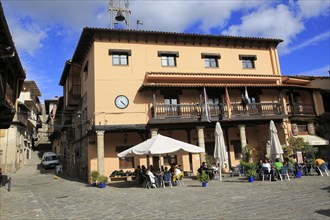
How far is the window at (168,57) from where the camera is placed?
22823 millimetres

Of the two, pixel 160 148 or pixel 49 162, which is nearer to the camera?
pixel 160 148

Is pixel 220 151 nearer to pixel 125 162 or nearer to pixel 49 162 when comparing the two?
pixel 125 162

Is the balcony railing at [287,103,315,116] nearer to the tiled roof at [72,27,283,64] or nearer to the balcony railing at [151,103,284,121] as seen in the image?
the balcony railing at [151,103,284,121]

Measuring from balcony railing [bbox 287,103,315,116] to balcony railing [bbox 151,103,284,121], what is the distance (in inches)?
75.2

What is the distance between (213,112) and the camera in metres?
22.3

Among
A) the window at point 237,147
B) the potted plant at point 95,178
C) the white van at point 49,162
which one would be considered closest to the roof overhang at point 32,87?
the white van at point 49,162

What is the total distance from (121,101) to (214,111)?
701cm

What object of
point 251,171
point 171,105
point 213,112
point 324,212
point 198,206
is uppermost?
point 171,105

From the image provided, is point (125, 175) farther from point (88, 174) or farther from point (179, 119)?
point (179, 119)

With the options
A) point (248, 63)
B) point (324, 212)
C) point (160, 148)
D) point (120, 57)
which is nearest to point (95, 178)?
point (160, 148)

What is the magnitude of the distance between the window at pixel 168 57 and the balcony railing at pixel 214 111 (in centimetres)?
371

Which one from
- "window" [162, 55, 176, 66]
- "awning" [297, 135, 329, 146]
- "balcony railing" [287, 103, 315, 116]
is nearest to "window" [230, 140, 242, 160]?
"balcony railing" [287, 103, 315, 116]

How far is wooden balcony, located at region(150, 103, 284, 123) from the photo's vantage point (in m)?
21.0

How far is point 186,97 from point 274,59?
9.12 meters
